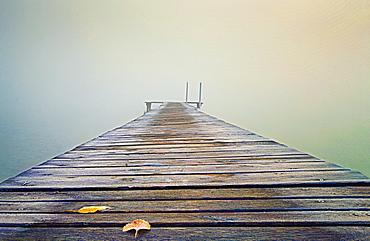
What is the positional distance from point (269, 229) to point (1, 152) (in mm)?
17982

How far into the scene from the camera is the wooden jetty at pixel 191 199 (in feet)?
3.01

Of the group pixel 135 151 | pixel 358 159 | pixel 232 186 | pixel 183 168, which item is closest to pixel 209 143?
pixel 135 151

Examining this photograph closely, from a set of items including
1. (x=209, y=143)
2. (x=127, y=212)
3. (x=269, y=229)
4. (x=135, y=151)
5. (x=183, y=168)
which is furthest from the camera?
(x=209, y=143)

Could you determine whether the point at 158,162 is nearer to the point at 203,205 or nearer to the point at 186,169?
the point at 186,169

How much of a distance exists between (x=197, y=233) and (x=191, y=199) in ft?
0.96

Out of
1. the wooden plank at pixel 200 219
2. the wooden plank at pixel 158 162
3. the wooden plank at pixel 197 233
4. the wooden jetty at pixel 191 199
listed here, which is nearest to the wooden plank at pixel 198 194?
the wooden jetty at pixel 191 199

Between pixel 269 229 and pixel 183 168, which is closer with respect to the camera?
pixel 269 229

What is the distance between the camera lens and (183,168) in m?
1.76

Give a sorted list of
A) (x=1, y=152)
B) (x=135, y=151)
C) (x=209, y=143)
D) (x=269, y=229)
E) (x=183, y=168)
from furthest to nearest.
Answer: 1. (x=1, y=152)
2. (x=209, y=143)
3. (x=135, y=151)
4. (x=183, y=168)
5. (x=269, y=229)

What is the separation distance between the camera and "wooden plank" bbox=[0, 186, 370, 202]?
3.98 feet

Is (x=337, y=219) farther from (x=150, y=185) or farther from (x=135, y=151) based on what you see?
(x=135, y=151)

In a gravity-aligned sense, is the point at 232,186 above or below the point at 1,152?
above

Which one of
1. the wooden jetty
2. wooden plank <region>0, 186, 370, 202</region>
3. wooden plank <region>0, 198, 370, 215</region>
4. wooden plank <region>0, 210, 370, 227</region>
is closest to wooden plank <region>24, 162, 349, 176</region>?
the wooden jetty

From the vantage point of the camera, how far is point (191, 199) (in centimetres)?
119
